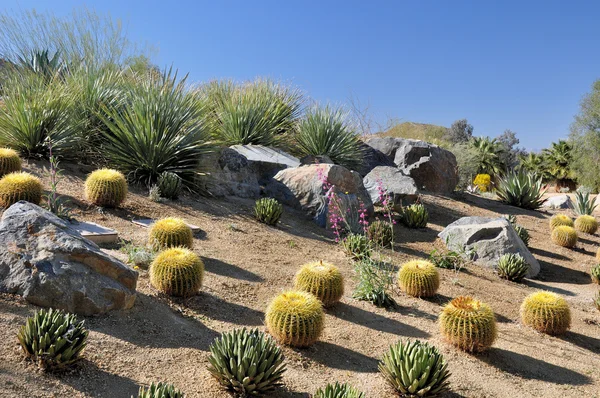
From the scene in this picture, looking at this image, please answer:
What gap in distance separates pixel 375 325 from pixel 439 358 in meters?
1.56

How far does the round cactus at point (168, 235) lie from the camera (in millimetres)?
6867

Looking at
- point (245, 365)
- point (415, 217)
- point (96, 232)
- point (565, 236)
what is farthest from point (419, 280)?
point (565, 236)

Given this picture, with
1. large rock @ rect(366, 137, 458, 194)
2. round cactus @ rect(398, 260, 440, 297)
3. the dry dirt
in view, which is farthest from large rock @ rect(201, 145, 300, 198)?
round cactus @ rect(398, 260, 440, 297)

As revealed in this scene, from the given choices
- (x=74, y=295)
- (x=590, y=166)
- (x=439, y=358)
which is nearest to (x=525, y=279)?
(x=439, y=358)

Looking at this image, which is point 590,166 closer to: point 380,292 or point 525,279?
point 525,279

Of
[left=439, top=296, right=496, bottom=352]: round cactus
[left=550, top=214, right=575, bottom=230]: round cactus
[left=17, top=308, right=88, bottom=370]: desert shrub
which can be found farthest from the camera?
[left=550, top=214, right=575, bottom=230]: round cactus

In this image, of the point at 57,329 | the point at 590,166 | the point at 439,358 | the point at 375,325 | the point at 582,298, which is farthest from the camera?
the point at 590,166

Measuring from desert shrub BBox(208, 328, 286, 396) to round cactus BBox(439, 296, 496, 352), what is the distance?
2205 mm

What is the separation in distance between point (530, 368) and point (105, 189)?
6.45 meters

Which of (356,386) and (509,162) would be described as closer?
(356,386)

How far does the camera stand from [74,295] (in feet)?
15.5

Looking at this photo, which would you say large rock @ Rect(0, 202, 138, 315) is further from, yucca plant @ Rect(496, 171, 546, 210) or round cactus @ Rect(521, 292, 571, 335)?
yucca plant @ Rect(496, 171, 546, 210)

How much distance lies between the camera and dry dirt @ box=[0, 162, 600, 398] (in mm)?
4176

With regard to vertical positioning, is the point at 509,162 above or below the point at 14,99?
above
